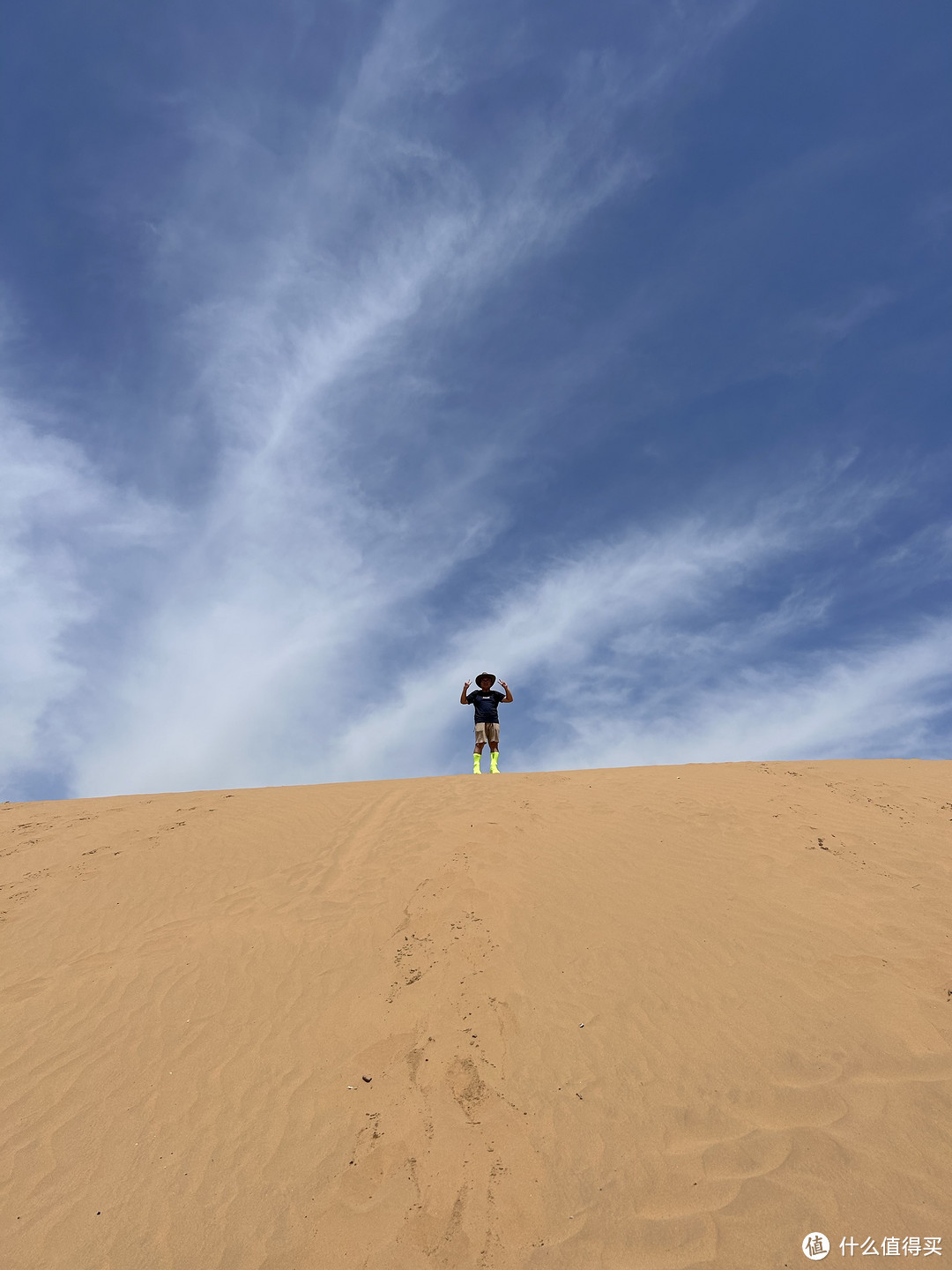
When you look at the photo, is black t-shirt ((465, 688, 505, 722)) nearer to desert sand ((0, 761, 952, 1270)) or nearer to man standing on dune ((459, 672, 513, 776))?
man standing on dune ((459, 672, 513, 776))

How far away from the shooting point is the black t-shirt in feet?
47.3

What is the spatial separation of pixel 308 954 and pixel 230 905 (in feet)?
6.75

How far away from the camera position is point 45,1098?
562cm

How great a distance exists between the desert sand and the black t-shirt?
4327 mm

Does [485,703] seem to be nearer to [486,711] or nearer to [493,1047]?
[486,711]

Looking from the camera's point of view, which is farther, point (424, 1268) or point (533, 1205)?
point (533, 1205)

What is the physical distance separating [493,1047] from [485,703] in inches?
357

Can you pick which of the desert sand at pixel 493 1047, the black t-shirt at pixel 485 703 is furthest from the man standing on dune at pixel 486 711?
the desert sand at pixel 493 1047

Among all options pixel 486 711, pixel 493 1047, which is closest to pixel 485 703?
pixel 486 711

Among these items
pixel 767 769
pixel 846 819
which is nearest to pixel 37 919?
pixel 846 819

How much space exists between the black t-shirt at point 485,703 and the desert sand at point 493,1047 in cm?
433

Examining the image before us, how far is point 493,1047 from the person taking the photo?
18.3ft

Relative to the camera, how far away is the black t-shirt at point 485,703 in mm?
14430

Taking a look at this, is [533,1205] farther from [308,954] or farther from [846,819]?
[846,819]
